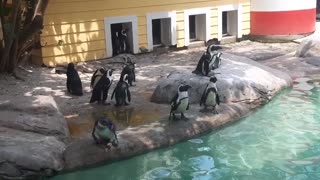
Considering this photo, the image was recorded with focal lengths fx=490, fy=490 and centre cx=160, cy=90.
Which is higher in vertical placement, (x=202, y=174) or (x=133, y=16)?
(x=133, y=16)

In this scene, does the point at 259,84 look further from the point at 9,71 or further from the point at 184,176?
the point at 9,71

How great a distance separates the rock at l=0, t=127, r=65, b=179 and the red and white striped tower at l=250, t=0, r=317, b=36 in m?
10.5

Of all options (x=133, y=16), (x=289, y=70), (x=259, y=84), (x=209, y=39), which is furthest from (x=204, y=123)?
(x=209, y=39)

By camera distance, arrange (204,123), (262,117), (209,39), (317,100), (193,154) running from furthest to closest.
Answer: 1. (209,39)
2. (317,100)
3. (262,117)
4. (204,123)
5. (193,154)

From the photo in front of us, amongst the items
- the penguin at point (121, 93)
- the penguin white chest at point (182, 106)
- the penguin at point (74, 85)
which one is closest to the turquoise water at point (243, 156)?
the penguin white chest at point (182, 106)

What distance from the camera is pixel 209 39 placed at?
588 inches

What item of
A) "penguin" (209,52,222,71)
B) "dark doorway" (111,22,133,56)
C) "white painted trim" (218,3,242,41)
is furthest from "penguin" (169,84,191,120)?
"white painted trim" (218,3,242,41)

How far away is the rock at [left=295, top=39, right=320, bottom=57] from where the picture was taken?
42.0 feet

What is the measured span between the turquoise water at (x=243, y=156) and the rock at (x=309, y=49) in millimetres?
4583

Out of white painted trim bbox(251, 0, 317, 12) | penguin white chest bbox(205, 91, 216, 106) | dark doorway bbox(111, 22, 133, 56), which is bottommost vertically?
penguin white chest bbox(205, 91, 216, 106)

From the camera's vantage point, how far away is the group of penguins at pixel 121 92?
6.54m

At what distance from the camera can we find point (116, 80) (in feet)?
34.6

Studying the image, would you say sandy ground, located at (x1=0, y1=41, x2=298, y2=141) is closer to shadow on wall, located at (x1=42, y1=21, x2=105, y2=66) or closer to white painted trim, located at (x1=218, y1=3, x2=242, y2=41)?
shadow on wall, located at (x1=42, y1=21, x2=105, y2=66)

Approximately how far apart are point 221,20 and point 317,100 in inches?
249
